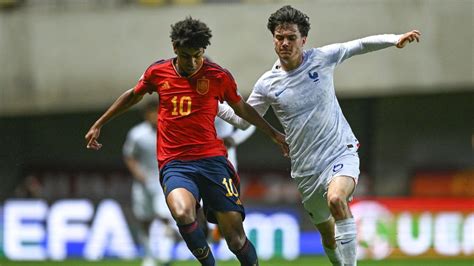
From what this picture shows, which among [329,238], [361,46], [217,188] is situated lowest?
[329,238]

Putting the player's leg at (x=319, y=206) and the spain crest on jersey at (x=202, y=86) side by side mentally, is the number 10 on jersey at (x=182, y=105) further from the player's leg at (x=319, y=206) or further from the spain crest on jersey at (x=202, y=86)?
the player's leg at (x=319, y=206)

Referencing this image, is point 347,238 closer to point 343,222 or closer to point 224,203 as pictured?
point 343,222

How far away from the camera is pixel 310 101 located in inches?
322

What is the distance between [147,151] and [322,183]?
5385mm

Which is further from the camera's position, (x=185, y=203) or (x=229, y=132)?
(x=229, y=132)

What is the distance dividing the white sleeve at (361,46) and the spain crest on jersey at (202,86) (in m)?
1.03

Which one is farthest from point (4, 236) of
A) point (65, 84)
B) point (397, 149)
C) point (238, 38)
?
point (397, 149)

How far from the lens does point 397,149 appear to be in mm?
20406

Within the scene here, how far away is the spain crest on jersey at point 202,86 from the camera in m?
7.98

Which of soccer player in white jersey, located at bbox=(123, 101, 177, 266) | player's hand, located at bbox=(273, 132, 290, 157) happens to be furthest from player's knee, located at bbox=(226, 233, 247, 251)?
soccer player in white jersey, located at bbox=(123, 101, 177, 266)

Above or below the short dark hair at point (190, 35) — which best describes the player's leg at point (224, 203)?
below

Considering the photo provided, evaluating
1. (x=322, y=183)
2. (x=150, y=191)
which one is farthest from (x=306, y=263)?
(x=322, y=183)

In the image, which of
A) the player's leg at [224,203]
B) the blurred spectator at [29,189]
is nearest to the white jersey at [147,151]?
the player's leg at [224,203]

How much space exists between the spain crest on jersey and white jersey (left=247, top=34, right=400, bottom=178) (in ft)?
1.82
